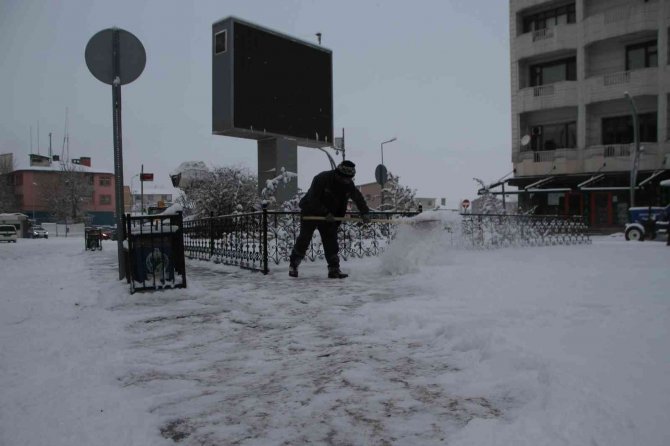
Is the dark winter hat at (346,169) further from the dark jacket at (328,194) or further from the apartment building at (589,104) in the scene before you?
the apartment building at (589,104)

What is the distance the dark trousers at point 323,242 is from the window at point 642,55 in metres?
25.6

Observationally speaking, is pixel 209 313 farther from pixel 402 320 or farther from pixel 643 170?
pixel 643 170

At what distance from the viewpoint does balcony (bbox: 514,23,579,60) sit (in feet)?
88.5

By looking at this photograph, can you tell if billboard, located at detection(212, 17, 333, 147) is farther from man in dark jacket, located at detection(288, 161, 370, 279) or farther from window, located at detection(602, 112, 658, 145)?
window, located at detection(602, 112, 658, 145)

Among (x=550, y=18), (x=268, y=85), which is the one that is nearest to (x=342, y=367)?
(x=268, y=85)

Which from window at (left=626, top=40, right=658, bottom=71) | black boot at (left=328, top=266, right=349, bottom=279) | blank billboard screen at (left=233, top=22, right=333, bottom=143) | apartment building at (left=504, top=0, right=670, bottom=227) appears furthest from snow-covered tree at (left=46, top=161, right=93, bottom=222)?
black boot at (left=328, top=266, right=349, bottom=279)

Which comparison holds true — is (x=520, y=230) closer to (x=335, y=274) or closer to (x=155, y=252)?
(x=335, y=274)

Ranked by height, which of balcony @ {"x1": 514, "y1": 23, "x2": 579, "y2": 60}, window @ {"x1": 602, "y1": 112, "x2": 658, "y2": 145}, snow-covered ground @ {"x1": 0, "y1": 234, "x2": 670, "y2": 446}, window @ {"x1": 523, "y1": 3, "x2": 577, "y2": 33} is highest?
window @ {"x1": 523, "y1": 3, "x2": 577, "y2": 33}

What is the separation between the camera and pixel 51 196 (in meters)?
63.5

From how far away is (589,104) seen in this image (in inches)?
1054

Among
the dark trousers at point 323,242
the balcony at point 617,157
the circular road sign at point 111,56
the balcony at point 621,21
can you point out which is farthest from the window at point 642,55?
the circular road sign at point 111,56

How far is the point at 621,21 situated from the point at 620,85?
3331 millimetres

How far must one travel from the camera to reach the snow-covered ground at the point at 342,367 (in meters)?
2.15

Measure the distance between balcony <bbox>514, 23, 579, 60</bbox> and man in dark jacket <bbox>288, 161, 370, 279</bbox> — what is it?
24661 millimetres
